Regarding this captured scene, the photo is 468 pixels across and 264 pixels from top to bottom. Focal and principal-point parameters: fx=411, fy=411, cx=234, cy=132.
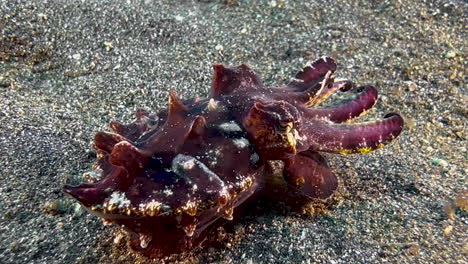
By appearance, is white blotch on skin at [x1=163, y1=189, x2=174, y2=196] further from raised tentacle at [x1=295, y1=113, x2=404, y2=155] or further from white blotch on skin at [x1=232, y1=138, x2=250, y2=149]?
raised tentacle at [x1=295, y1=113, x2=404, y2=155]

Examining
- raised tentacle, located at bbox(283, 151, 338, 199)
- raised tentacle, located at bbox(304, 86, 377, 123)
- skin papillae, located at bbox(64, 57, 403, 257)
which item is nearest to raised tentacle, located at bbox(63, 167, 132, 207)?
skin papillae, located at bbox(64, 57, 403, 257)

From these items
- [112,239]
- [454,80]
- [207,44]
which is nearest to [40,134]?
[112,239]

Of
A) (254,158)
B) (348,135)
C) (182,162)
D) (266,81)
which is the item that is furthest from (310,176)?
(266,81)

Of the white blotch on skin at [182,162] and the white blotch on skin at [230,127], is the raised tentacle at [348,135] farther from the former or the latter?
the white blotch on skin at [182,162]

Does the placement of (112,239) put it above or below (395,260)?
above

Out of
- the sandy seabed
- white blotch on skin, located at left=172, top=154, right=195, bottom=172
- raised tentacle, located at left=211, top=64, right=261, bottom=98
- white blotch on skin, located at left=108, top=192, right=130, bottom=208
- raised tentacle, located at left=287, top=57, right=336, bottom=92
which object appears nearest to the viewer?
white blotch on skin, located at left=108, top=192, right=130, bottom=208

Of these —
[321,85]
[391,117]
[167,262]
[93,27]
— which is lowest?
[167,262]

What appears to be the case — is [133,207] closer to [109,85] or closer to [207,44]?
[109,85]
